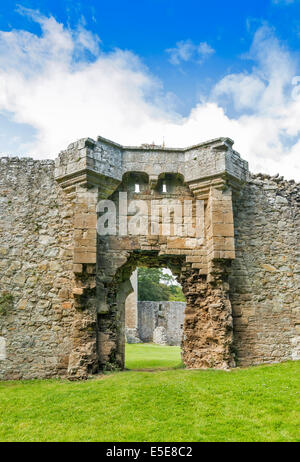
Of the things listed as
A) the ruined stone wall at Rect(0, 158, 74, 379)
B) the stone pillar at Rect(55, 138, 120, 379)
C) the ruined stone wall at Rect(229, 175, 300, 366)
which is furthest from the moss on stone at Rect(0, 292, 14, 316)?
the ruined stone wall at Rect(229, 175, 300, 366)

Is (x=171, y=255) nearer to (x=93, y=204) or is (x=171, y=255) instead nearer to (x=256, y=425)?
(x=93, y=204)

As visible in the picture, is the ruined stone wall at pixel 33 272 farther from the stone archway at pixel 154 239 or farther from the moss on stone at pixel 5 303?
the stone archway at pixel 154 239

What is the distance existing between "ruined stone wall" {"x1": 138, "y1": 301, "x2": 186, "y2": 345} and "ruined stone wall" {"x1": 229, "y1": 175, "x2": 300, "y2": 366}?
18.0m

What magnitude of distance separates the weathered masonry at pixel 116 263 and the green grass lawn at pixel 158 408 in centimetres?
88

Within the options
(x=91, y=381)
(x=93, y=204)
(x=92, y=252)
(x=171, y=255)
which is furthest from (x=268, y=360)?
(x=93, y=204)

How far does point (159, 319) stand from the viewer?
2809 centimetres

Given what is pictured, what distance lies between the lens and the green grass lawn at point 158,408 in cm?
542

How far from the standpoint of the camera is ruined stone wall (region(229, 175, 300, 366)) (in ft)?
32.1

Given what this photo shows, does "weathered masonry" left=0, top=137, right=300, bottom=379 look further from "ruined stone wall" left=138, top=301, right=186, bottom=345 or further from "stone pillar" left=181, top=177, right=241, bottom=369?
"ruined stone wall" left=138, top=301, right=186, bottom=345

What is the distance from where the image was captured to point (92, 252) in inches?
Result: 348

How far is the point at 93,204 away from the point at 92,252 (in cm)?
114

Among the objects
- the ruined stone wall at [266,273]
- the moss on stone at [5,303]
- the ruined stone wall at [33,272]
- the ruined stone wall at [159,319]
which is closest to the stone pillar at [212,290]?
the ruined stone wall at [266,273]

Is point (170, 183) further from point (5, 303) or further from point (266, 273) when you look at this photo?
point (5, 303)
